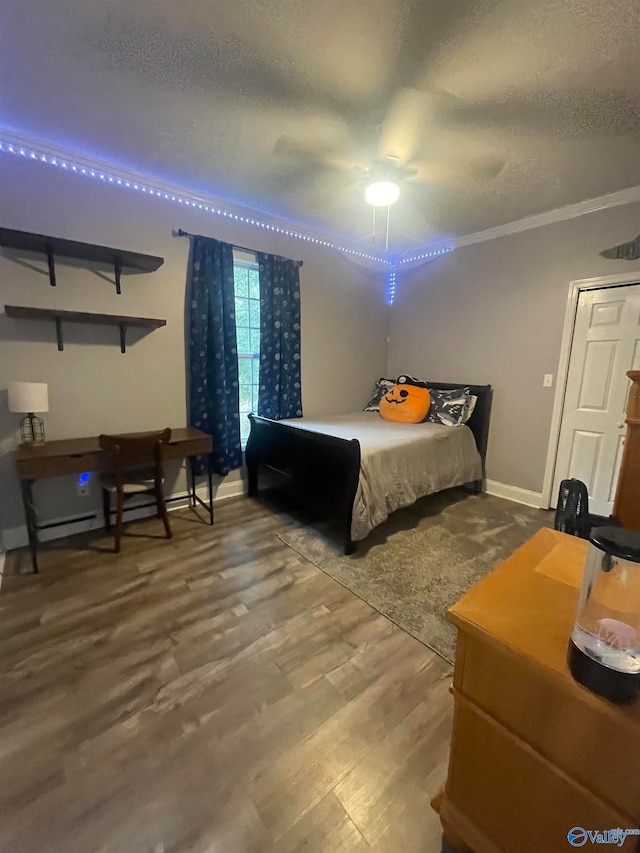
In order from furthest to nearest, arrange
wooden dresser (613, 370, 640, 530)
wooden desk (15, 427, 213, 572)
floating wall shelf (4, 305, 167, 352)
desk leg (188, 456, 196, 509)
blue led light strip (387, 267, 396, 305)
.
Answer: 1. blue led light strip (387, 267, 396, 305)
2. desk leg (188, 456, 196, 509)
3. floating wall shelf (4, 305, 167, 352)
4. wooden desk (15, 427, 213, 572)
5. wooden dresser (613, 370, 640, 530)

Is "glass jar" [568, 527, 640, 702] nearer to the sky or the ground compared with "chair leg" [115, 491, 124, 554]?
nearer to the sky

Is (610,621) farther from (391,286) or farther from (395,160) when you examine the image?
(391,286)

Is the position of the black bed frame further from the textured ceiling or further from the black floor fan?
the textured ceiling

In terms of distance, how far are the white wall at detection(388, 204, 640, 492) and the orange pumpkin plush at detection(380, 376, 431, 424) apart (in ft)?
1.69

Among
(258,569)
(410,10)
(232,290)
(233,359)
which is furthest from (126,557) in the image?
(410,10)

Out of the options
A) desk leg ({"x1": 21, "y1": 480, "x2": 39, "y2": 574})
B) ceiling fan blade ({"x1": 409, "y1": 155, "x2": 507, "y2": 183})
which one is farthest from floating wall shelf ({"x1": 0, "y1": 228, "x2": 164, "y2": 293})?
ceiling fan blade ({"x1": 409, "y1": 155, "x2": 507, "y2": 183})

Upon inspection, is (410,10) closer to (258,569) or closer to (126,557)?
(258,569)

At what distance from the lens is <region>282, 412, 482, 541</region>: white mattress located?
8.16 feet

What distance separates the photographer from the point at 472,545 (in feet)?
8.72

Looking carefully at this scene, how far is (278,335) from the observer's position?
3.49 meters

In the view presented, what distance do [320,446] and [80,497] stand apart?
1.81 meters

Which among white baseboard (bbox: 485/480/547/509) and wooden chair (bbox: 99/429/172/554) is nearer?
wooden chair (bbox: 99/429/172/554)

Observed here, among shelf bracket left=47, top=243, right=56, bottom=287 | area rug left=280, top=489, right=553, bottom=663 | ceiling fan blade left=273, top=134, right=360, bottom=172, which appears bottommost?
area rug left=280, top=489, right=553, bottom=663

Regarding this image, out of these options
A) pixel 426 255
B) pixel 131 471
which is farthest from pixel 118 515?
pixel 426 255
